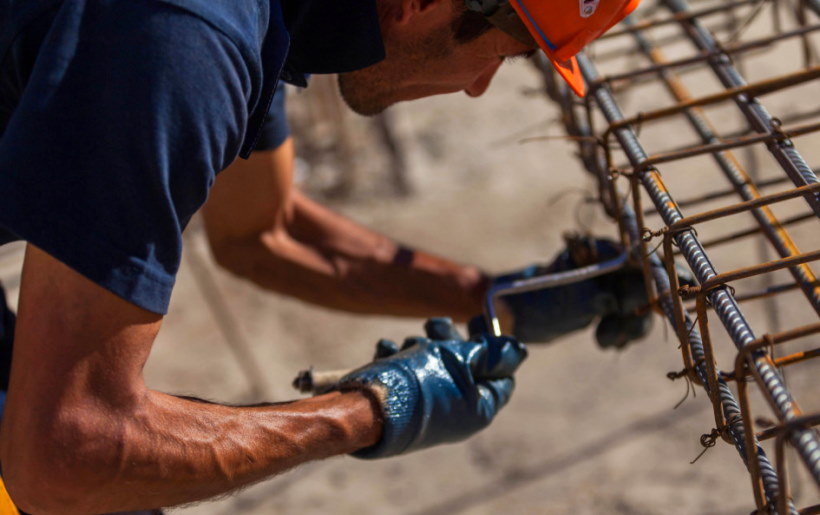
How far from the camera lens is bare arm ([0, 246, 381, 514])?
1.41 metres

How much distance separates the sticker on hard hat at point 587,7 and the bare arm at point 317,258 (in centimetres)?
108

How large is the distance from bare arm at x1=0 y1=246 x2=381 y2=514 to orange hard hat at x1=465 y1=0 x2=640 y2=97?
761mm

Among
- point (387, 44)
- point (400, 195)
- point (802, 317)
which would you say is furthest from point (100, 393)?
point (400, 195)

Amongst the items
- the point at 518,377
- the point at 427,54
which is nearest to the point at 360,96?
the point at 427,54

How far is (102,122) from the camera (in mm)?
1346

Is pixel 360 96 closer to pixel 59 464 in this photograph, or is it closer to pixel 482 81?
pixel 482 81

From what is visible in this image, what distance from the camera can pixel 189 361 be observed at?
4.54 m

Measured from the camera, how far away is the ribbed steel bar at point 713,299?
145cm

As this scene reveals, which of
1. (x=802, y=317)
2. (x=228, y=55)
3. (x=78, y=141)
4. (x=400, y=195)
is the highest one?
(x=228, y=55)

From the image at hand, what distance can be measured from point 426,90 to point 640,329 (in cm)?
91

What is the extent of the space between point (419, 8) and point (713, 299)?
680mm

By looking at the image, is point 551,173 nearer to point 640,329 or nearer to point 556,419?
point 556,419

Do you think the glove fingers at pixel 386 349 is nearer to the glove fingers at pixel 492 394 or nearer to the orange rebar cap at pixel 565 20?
the glove fingers at pixel 492 394

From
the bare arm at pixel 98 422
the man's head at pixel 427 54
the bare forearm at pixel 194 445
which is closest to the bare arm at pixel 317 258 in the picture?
the man's head at pixel 427 54
